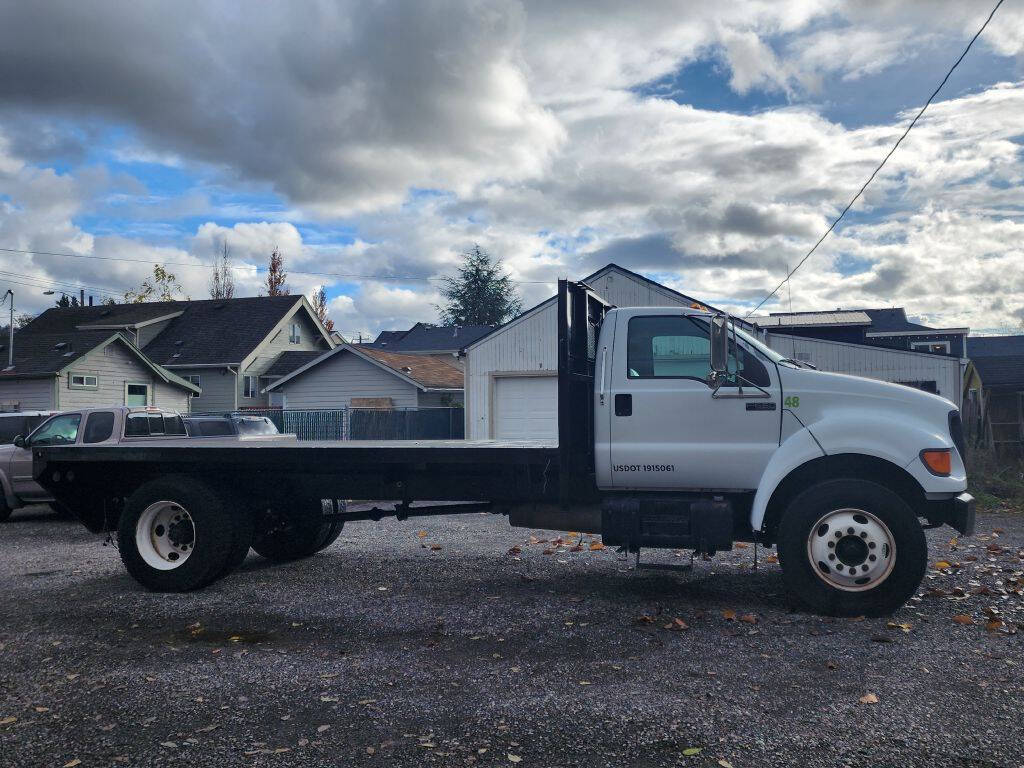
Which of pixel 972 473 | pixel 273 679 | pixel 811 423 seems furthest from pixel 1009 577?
pixel 972 473

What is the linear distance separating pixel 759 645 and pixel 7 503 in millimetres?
11945

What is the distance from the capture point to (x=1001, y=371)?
30.0m

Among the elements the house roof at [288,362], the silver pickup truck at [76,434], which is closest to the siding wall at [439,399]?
the house roof at [288,362]

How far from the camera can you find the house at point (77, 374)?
2905cm

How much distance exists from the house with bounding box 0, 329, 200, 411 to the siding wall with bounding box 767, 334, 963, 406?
23736 mm

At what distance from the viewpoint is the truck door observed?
647 cm

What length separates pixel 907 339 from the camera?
1954 inches

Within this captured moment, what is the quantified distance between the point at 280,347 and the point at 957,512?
3912 centimetres

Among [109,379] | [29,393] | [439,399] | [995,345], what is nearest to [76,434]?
[29,393]

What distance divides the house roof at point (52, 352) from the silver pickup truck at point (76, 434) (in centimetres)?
1784

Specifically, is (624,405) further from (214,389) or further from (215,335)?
(215,335)

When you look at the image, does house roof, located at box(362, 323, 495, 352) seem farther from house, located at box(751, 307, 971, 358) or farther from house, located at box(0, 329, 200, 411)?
house, located at box(751, 307, 971, 358)

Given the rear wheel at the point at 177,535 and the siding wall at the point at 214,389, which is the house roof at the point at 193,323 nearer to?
the siding wall at the point at 214,389

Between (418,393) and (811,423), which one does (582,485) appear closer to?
(811,423)
